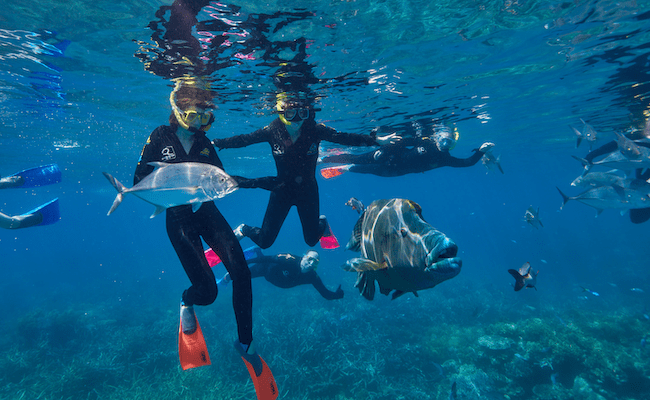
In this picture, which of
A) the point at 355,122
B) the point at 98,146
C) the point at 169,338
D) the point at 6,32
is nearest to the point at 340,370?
the point at 169,338

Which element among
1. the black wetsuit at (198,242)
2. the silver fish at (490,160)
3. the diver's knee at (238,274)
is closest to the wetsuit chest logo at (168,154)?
the black wetsuit at (198,242)

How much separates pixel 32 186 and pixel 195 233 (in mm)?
4523

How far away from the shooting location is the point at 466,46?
864 cm

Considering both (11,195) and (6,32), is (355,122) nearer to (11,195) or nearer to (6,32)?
(6,32)

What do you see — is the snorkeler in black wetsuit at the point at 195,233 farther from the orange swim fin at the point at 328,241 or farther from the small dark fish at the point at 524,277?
the small dark fish at the point at 524,277

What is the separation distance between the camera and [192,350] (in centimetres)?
457

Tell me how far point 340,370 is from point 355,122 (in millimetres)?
12292

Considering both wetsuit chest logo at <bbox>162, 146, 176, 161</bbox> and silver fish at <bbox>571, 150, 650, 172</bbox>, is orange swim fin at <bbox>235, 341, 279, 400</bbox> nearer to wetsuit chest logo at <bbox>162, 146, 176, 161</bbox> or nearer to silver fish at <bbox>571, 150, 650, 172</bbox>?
wetsuit chest logo at <bbox>162, 146, 176, 161</bbox>

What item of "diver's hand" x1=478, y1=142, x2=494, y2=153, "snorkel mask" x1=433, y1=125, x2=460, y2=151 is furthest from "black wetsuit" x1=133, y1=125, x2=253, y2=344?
"snorkel mask" x1=433, y1=125, x2=460, y2=151

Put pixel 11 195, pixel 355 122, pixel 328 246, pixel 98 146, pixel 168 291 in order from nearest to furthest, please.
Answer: pixel 328 246
pixel 355 122
pixel 98 146
pixel 168 291
pixel 11 195

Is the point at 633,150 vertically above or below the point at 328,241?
above

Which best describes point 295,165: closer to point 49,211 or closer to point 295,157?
point 295,157

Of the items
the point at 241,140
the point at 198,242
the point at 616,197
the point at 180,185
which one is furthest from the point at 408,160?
the point at 180,185

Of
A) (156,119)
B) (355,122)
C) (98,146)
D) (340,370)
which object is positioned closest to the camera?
(340,370)
